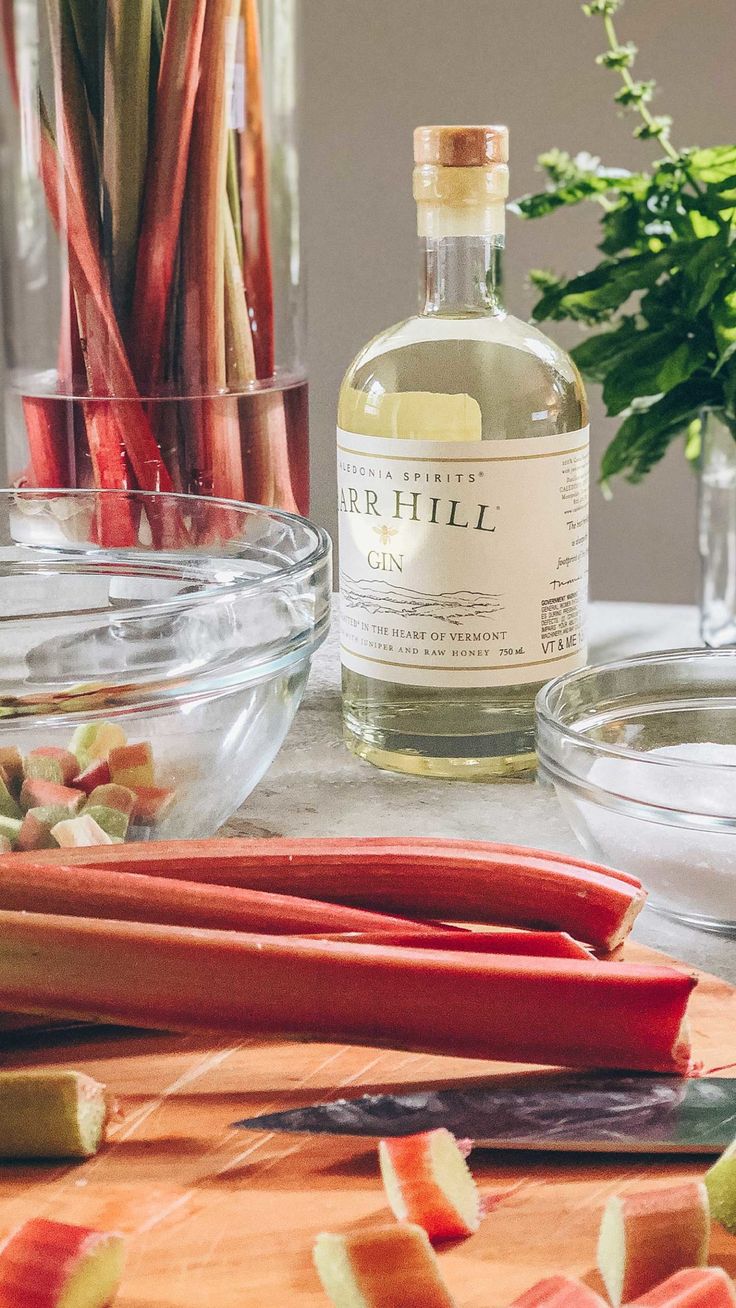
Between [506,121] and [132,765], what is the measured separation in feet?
5.47

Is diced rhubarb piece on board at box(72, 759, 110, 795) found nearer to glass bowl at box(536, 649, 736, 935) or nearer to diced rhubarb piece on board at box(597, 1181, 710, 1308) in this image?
glass bowl at box(536, 649, 736, 935)

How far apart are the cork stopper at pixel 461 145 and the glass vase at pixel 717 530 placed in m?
0.47

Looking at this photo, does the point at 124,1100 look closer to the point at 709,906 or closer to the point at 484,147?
the point at 709,906

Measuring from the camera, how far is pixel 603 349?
122 cm

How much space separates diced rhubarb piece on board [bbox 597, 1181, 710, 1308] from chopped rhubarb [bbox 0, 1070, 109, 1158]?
18 centimetres

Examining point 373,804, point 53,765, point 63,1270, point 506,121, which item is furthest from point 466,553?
point 506,121

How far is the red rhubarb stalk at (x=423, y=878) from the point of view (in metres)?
0.63

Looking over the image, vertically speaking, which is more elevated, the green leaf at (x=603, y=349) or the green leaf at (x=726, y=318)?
the green leaf at (x=726, y=318)

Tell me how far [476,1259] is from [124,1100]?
16 cm

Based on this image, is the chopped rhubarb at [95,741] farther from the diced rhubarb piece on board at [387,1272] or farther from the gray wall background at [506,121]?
the gray wall background at [506,121]

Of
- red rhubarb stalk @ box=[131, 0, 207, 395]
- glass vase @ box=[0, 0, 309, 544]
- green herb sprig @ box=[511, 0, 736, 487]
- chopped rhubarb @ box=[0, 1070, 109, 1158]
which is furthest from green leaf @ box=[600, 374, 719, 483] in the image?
chopped rhubarb @ box=[0, 1070, 109, 1158]

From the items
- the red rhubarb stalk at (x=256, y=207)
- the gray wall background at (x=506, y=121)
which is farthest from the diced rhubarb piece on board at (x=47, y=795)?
the gray wall background at (x=506, y=121)

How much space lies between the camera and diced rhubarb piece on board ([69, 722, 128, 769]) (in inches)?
27.1

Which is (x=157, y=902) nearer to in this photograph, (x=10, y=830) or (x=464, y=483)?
(x=10, y=830)
